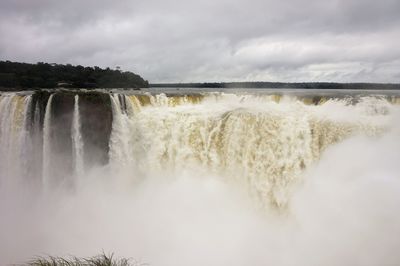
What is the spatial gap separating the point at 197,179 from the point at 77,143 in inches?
200

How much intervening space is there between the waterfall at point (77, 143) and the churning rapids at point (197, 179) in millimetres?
41

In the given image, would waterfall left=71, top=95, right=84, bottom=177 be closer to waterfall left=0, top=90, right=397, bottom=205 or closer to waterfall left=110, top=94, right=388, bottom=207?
waterfall left=0, top=90, right=397, bottom=205

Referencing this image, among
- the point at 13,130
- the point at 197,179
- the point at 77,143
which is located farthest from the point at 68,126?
the point at 197,179

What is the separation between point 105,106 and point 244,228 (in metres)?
7.46

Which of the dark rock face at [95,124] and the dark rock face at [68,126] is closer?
the dark rock face at [68,126]

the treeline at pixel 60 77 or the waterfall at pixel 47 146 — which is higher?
the treeline at pixel 60 77

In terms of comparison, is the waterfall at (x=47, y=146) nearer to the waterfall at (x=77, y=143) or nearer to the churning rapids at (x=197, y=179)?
the churning rapids at (x=197, y=179)

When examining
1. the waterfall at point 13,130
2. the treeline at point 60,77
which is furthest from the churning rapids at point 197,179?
the treeline at point 60,77

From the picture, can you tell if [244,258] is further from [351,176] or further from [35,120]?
[35,120]

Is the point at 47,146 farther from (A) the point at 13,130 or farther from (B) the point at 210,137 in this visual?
(B) the point at 210,137

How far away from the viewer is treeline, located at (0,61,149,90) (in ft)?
94.3

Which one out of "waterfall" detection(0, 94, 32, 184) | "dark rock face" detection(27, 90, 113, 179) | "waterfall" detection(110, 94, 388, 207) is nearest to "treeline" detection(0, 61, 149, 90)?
"waterfall" detection(0, 94, 32, 184)

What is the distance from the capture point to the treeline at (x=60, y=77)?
28.7 metres

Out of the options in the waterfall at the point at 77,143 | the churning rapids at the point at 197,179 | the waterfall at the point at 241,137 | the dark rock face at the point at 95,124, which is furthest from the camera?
the dark rock face at the point at 95,124
